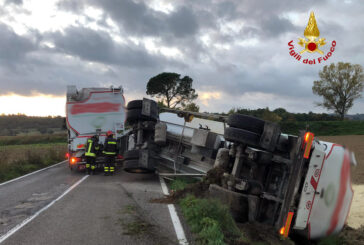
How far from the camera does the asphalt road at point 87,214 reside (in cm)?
486

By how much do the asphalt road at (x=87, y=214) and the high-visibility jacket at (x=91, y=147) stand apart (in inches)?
75.3

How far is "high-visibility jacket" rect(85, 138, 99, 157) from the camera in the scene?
11.9m

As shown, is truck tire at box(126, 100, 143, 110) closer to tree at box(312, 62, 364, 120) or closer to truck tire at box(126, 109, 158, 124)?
truck tire at box(126, 109, 158, 124)

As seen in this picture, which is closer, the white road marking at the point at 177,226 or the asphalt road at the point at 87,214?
the white road marking at the point at 177,226

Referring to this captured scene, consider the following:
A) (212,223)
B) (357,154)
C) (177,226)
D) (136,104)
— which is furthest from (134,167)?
(357,154)

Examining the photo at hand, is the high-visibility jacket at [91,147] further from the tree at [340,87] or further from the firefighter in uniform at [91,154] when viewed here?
the tree at [340,87]

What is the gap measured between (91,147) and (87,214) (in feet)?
20.0

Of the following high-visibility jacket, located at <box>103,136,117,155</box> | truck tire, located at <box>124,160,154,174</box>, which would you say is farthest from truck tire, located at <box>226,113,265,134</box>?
high-visibility jacket, located at <box>103,136,117,155</box>

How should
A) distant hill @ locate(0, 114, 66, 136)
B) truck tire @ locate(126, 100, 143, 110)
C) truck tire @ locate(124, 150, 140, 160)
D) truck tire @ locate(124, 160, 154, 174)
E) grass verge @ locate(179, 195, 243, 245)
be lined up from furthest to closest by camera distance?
distant hill @ locate(0, 114, 66, 136), truck tire @ locate(126, 100, 143, 110), truck tire @ locate(124, 150, 140, 160), truck tire @ locate(124, 160, 154, 174), grass verge @ locate(179, 195, 243, 245)

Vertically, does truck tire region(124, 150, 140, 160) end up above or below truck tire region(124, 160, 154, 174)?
above

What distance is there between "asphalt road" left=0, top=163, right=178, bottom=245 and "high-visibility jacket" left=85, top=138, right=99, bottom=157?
6.28 ft

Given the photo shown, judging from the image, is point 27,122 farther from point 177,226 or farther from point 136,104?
point 177,226

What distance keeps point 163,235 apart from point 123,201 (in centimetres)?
261

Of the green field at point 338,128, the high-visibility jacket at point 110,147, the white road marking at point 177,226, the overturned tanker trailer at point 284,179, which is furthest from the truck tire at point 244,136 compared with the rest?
the green field at point 338,128
